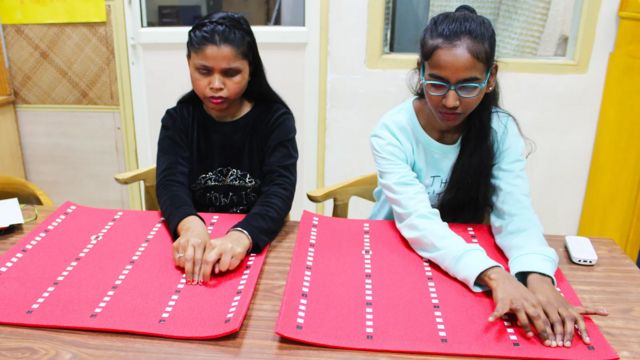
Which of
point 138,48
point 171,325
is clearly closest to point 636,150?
point 171,325

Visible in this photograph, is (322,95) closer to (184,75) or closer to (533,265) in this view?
(184,75)

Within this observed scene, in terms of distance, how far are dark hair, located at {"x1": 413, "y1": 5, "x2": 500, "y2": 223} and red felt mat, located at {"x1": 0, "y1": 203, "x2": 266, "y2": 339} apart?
0.49m

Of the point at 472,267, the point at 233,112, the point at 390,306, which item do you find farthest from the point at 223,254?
the point at 233,112

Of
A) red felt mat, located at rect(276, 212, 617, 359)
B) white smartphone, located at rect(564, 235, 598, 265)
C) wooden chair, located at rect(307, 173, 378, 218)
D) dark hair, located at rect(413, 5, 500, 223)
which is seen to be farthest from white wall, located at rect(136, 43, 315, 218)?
white smartphone, located at rect(564, 235, 598, 265)

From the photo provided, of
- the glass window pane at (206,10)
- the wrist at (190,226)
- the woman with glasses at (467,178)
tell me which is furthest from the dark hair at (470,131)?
the glass window pane at (206,10)

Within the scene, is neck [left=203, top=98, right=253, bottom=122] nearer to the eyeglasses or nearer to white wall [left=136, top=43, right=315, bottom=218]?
the eyeglasses

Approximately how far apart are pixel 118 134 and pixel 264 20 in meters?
0.81

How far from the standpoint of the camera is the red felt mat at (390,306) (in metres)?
0.67

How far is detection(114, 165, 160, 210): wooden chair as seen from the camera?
4.31 feet

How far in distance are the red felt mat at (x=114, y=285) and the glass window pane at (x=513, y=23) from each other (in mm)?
1306

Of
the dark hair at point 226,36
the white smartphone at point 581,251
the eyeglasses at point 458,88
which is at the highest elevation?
the dark hair at point 226,36

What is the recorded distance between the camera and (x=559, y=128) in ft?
6.61

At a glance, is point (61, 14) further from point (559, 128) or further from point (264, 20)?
point (559, 128)

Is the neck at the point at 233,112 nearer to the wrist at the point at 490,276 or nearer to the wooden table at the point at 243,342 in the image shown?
the wooden table at the point at 243,342
